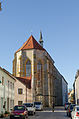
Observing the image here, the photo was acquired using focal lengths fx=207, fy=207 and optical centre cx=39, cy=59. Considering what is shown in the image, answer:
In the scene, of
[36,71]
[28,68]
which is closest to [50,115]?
[36,71]

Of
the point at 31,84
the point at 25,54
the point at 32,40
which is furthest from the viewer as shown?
the point at 32,40

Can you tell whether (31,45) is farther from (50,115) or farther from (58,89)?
(50,115)

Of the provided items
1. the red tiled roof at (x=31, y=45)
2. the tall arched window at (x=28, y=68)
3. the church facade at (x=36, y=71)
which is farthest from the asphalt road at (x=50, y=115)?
the red tiled roof at (x=31, y=45)

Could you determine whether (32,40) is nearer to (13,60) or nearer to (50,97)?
(13,60)

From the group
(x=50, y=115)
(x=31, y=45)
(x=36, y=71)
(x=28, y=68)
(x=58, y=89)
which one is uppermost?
(x=31, y=45)

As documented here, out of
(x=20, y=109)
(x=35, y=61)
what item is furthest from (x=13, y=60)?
(x=20, y=109)

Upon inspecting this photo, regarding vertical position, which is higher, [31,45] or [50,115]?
[31,45]

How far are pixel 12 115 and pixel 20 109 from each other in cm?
152

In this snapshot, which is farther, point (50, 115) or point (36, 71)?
point (36, 71)

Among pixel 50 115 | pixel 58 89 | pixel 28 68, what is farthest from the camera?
pixel 58 89

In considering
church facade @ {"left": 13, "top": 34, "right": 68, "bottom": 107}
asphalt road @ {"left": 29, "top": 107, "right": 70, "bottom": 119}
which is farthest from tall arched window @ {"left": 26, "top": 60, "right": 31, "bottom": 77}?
asphalt road @ {"left": 29, "top": 107, "right": 70, "bottom": 119}

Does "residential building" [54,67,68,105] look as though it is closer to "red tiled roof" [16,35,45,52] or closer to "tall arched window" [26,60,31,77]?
"red tiled roof" [16,35,45,52]

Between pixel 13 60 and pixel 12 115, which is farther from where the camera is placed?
pixel 13 60

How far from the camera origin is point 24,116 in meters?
21.1
